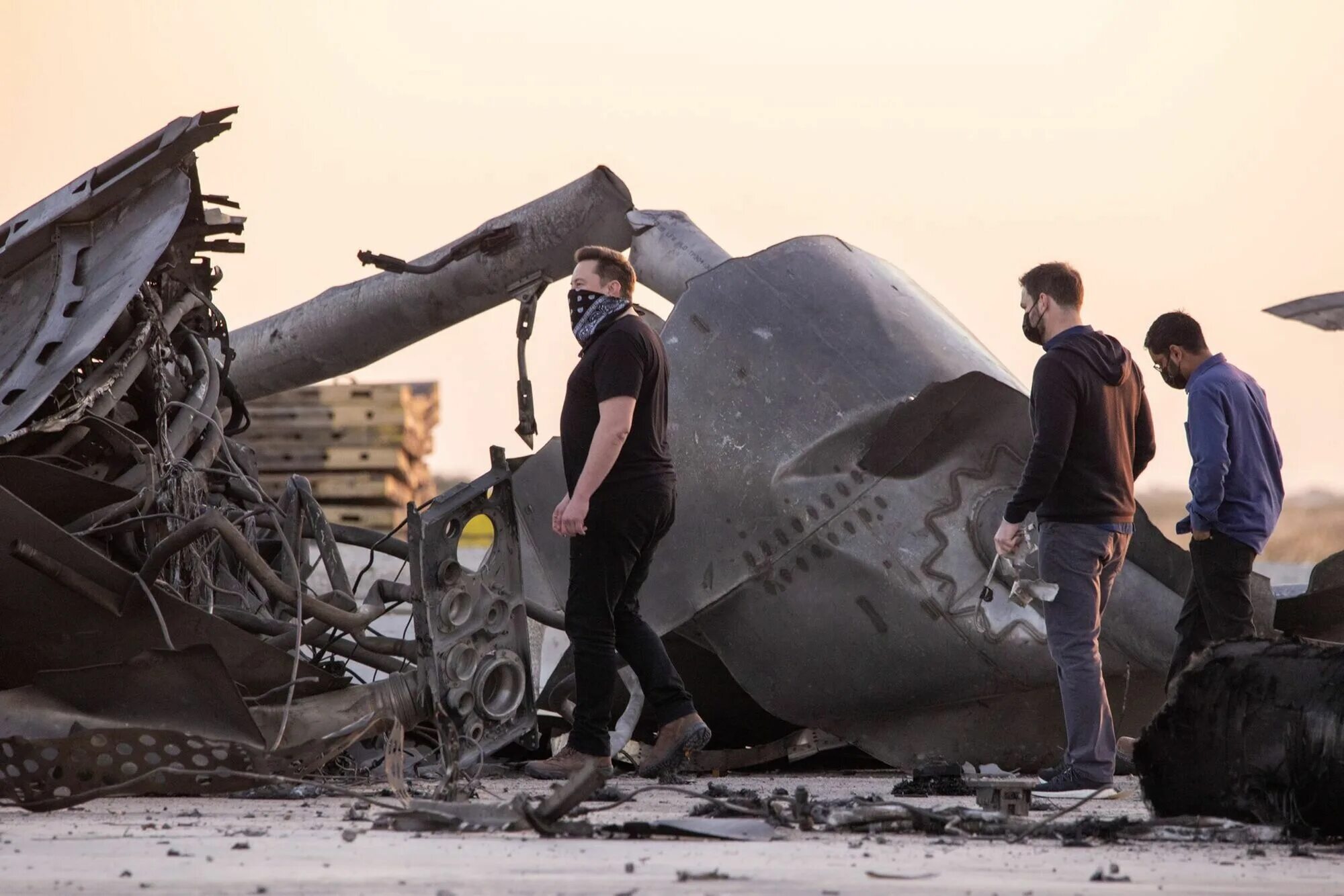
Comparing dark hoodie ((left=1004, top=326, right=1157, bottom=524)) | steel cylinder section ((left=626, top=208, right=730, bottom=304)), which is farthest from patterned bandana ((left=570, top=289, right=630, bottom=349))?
steel cylinder section ((left=626, top=208, right=730, bottom=304))

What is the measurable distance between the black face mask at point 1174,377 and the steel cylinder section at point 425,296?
11.1 feet

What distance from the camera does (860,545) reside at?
6.96 metres

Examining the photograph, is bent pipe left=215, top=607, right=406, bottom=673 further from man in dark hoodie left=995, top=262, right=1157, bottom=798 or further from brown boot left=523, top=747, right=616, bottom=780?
man in dark hoodie left=995, top=262, right=1157, bottom=798

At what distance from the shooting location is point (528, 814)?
3.89m

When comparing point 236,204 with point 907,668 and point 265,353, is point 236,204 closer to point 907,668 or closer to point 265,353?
point 265,353

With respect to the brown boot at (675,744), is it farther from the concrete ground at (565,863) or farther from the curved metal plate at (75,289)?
the curved metal plate at (75,289)

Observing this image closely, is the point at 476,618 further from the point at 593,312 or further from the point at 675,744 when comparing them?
the point at 593,312

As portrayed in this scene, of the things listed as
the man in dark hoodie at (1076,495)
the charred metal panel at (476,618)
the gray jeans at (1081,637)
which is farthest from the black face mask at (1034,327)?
the charred metal panel at (476,618)

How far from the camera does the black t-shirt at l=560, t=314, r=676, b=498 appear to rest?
5676mm

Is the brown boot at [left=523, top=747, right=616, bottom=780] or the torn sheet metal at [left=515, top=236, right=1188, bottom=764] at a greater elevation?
the torn sheet metal at [left=515, top=236, right=1188, bottom=764]

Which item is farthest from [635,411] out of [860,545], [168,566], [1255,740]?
[1255,740]

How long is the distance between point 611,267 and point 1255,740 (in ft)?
8.59

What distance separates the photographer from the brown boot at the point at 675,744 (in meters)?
5.79

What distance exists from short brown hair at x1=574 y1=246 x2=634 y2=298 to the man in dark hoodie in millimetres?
1342
